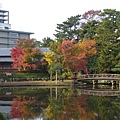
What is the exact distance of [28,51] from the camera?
55.6m

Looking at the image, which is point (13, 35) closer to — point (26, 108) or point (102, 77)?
point (102, 77)

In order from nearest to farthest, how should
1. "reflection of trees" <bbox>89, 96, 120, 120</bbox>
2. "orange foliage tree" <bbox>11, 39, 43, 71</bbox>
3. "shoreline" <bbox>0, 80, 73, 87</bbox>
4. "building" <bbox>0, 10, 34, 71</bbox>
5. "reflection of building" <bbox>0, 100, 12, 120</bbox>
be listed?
"reflection of trees" <bbox>89, 96, 120, 120</bbox>, "reflection of building" <bbox>0, 100, 12, 120</bbox>, "shoreline" <bbox>0, 80, 73, 87</bbox>, "orange foliage tree" <bbox>11, 39, 43, 71</bbox>, "building" <bbox>0, 10, 34, 71</bbox>

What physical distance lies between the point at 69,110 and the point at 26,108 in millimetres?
3700

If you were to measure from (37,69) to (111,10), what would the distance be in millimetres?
15277

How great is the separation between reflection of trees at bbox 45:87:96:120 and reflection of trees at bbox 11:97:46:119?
829 mm

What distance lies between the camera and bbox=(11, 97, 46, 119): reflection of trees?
81.8 ft

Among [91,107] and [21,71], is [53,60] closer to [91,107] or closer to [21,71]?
[21,71]

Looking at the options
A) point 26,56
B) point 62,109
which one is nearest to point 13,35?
point 26,56

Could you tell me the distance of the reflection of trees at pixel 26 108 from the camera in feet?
81.8

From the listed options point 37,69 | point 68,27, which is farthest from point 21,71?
point 68,27

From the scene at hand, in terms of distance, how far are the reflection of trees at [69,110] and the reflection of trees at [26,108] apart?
32.6 inches

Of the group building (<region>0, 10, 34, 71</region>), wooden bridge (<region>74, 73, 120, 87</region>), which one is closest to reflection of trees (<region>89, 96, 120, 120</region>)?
wooden bridge (<region>74, 73, 120, 87</region>)

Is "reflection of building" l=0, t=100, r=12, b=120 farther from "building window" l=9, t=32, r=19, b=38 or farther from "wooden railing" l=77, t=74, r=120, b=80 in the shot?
"building window" l=9, t=32, r=19, b=38

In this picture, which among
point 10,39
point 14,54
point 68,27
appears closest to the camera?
point 14,54
